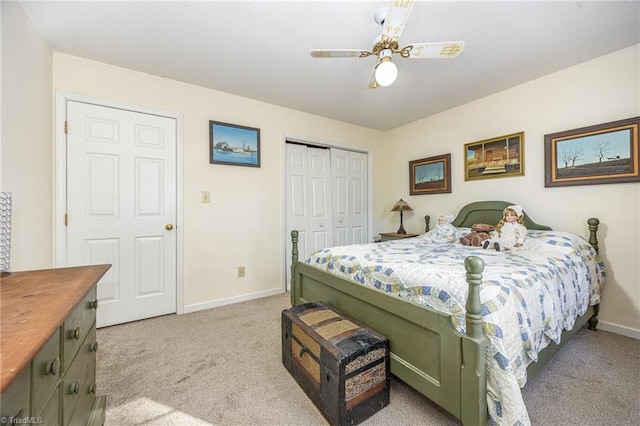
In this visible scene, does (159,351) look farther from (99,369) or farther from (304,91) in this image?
(304,91)

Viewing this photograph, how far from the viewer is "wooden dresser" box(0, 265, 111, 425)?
55 cm

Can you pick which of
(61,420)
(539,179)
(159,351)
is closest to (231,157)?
(159,351)

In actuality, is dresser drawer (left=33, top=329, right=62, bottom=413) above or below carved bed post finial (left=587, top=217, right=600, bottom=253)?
below

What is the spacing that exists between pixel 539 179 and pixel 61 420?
371cm

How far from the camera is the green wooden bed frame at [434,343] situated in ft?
3.64

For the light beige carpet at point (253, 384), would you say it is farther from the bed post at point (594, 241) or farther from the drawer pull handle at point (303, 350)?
the drawer pull handle at point (303, 350)

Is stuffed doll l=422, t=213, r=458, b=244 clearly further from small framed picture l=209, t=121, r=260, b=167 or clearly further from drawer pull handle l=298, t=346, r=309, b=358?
small framed picture l=209, t=121, r=260, b=167

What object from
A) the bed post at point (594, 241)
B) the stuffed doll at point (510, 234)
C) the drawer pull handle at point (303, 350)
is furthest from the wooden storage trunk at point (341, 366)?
the bed post at point (594, 241)

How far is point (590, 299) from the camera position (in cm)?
214

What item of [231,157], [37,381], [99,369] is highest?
[231,157]

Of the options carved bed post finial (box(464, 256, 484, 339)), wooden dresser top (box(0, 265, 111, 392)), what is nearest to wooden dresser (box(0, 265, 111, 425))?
wooden dresser top (box(0, 265, 111, 392))

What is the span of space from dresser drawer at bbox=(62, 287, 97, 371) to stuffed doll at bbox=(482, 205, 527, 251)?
270 centimetres

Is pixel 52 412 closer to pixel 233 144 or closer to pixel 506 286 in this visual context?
pixel 506 286

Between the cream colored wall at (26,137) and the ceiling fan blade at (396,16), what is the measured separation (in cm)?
218
